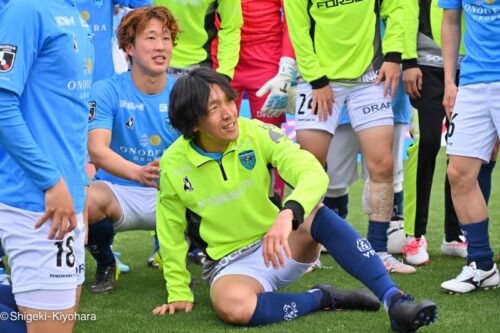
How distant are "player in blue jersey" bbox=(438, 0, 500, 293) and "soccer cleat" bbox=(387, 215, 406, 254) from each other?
1148mm

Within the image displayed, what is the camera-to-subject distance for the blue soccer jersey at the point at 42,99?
3045 mm

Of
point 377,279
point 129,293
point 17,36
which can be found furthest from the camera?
point 129,293

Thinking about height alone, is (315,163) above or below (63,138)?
below

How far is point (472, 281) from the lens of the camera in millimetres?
4629

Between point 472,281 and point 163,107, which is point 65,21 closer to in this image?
point 163,107

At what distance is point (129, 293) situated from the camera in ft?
16.1

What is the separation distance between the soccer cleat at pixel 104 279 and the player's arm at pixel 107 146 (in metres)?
0.58

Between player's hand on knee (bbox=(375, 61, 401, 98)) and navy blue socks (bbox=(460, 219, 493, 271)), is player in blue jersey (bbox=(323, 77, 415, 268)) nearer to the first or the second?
player's hand on knee (bbox=(375, 61, 401, 98))

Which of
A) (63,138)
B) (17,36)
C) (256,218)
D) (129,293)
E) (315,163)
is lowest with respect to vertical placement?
(129,293)

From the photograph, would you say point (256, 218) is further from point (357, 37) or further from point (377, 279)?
point (357, 37)

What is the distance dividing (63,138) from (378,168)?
2.44 metres

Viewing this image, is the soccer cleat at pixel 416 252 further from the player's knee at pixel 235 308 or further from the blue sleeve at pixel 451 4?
the player's knee at pixel 235 308

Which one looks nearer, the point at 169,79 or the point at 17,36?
the point at 17,36

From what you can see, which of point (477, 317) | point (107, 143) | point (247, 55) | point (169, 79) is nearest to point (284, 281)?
point (477, 317)
